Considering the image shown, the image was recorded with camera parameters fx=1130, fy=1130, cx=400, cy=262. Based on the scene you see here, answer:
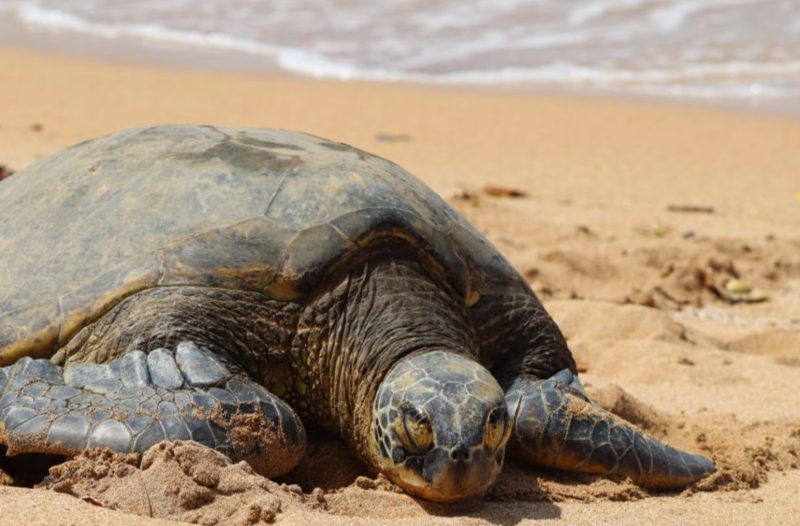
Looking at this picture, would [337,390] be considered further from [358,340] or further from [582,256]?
[582,256]

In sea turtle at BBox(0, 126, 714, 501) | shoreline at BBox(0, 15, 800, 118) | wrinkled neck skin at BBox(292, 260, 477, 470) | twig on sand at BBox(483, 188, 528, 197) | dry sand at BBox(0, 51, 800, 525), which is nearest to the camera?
dry sand at BBox(0, 51, 800, 525)

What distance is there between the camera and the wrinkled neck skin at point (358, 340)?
3.66 meters

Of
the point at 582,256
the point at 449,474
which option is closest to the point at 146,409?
the point at 449,474

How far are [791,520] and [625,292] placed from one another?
3184 millimetres

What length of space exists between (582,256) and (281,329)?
3678 mm

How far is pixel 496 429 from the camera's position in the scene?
3297 millimetres

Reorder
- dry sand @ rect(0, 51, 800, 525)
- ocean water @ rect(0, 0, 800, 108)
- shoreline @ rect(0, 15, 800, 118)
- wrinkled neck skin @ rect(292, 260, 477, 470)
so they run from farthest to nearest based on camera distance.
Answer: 1. ocean water @ rect(0, 0, 800, 108)
2. shoreline @ rect(0, 15, 800, 118)
3. wrinkled neck skin @ rect(292, 260, 477, 470)
4. dry sand @ rect(0, 51, 800, 525)

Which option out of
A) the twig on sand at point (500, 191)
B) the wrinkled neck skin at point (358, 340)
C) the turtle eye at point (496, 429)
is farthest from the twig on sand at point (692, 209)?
the turtle eye at point (496, 429)

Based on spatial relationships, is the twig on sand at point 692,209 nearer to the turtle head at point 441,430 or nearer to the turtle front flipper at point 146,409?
the turtle head at point 441,430

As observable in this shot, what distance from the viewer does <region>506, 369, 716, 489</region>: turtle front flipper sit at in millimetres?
3682

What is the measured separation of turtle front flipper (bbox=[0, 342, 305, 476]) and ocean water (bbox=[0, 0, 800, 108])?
11153mm

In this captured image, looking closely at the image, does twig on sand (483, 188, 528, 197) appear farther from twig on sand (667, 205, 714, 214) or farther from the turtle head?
the turtle head

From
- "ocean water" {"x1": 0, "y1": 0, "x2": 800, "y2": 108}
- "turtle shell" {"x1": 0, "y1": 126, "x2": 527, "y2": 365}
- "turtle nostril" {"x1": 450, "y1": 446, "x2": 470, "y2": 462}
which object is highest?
"ocean water" {"x1": 0, "y1": 0, "x2": 800, "y2": 108}

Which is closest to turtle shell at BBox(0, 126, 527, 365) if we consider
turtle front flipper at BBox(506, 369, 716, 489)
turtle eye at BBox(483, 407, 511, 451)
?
turtle front flipper at BBox(506, 369, 716, 489)
